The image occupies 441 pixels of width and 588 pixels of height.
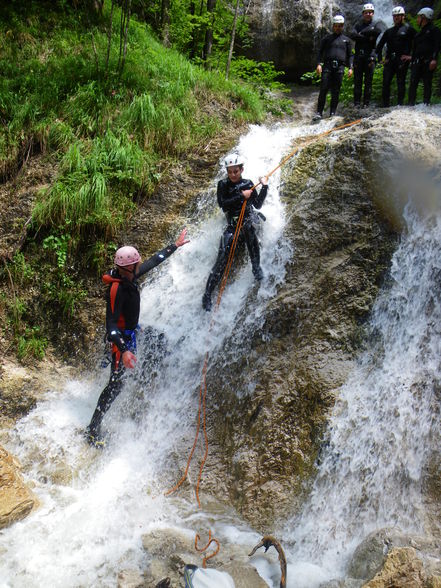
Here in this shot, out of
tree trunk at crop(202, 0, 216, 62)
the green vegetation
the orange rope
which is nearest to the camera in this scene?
the orange rope

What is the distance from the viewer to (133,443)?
17.5 ft

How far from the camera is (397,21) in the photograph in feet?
26.1

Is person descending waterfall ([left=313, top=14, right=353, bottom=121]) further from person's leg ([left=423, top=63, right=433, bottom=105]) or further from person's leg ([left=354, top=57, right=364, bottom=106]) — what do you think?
person's leg ([left=423, top=63, right=433, bottom=105])

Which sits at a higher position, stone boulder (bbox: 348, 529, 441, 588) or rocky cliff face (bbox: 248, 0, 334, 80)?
rocky cliff face (bbox: 248, 0, 334, 80)

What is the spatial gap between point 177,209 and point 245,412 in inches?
147

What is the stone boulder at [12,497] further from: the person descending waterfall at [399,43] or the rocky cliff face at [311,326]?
the person descending waterfall at [399,43]

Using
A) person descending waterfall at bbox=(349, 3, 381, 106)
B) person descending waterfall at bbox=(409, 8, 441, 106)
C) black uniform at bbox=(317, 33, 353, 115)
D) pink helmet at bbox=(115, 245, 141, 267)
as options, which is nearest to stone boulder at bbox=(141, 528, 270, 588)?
pink helmet at bbox=(115, 245, 141, 267)

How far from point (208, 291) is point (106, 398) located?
1.90m

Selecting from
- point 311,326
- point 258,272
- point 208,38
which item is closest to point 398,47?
point 258,272

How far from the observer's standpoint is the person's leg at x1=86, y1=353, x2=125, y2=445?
5059 mm

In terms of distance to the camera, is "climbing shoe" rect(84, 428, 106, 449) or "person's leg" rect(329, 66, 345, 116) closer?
"climbing shoe" rect(84, 428, 106, 449)

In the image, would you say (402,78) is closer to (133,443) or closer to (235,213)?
(235,213)

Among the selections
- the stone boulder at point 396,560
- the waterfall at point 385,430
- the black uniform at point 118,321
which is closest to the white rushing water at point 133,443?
the black uniform at point 118,321

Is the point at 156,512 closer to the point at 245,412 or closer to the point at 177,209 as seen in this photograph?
the point at 245,412
